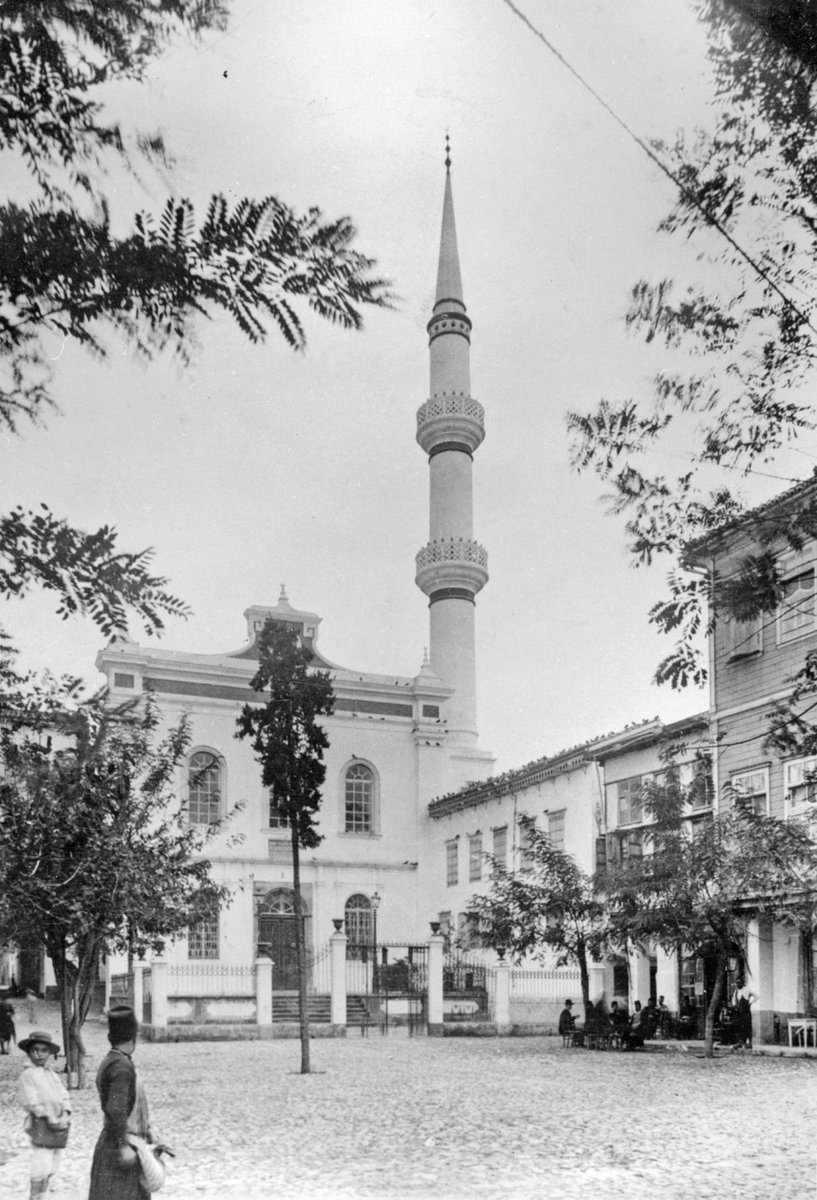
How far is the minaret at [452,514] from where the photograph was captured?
41.4 meters

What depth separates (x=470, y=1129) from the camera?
39.6 ft

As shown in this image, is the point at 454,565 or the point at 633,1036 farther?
the point at 454,565

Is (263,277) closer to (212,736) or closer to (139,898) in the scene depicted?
(139,898)

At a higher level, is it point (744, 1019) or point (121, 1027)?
point (121, 1027)

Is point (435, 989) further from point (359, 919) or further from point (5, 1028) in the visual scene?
point (5, 1028)

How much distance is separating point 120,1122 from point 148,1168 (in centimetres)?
26

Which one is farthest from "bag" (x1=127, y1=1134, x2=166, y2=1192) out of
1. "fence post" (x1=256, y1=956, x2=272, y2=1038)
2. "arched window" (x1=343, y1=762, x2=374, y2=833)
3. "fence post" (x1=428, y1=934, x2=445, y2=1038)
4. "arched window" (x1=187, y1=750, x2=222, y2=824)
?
"arched window" (x1=343, y1=762, x2=374, y2=833)

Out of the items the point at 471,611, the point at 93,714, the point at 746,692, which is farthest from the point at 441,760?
the point at 93,714

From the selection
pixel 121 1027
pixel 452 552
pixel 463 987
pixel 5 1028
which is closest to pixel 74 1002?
pixel 5 1028

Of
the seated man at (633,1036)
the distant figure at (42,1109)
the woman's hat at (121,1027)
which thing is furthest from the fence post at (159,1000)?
the woman's hat at (121,1027)

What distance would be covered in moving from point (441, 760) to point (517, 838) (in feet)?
21.2

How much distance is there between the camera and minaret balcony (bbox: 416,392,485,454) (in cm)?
4138

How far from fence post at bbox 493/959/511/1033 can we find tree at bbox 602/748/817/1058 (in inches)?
288

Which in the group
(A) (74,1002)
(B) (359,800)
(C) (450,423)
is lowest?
(A) (74,1002)
